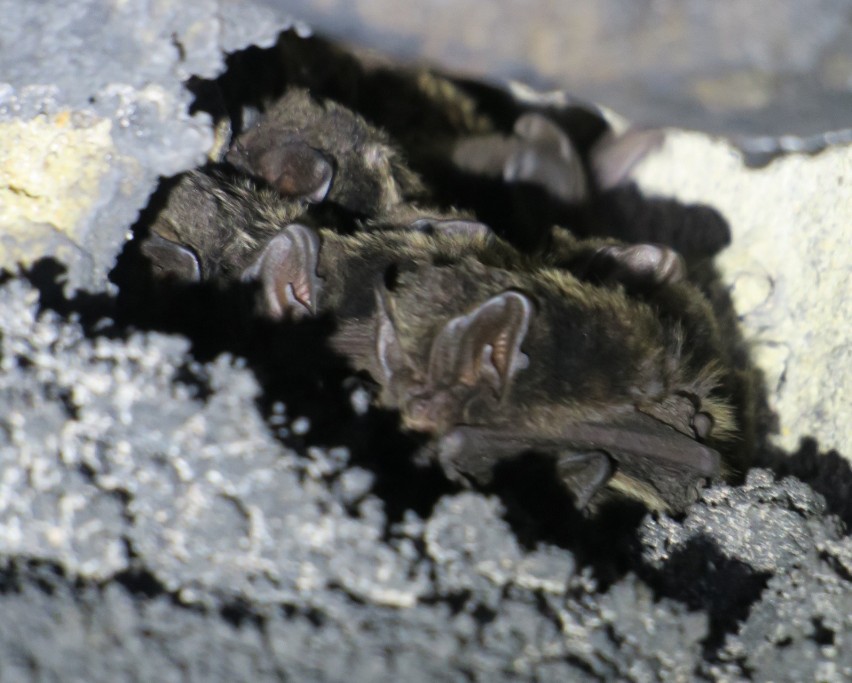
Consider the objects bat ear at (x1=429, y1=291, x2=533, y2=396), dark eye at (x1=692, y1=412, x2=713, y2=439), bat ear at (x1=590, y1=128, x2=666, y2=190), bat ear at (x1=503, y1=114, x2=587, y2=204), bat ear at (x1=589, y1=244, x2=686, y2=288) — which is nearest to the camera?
bat ear at (x1=429, y1=291, x2=533, y2=396)

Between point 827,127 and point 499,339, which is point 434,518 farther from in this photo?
point 827,127

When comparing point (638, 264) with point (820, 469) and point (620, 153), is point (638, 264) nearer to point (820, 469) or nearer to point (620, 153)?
point (820, 469)

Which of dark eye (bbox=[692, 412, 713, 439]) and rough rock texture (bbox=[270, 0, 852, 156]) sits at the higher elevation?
rough rock texture (bbox=[270, 0, 852, 156])

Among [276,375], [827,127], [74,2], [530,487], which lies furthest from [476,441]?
[74,2]

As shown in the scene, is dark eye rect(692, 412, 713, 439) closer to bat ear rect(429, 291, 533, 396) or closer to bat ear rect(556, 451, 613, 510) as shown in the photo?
bat ear rect(556, 451, 613, 510)

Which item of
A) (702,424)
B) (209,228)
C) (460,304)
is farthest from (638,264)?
(209,228)

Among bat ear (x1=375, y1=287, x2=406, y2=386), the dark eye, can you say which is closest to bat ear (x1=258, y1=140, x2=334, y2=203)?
bat ear (x1=375, y1=287, x2=406, y2=386)

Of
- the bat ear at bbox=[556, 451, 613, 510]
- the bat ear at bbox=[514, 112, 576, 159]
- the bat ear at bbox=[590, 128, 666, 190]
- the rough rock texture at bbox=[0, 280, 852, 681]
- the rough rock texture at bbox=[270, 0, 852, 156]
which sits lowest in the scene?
the rough rock texture at bbox=[0, 280, 852, 681]
